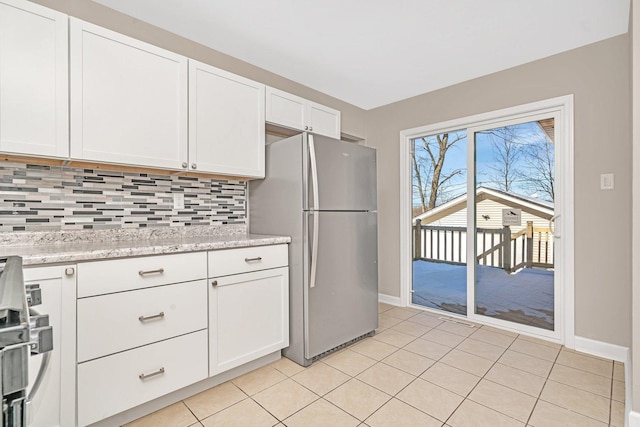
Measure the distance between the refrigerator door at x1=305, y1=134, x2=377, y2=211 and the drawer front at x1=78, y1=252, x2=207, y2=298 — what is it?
2.83 feet

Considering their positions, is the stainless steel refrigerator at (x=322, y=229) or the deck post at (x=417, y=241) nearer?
the stainless steel refrigerator at (x=322, y=229)

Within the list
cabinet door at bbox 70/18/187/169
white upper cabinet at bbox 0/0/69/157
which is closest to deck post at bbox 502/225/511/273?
cabinet door at bbox 70/18/187/169

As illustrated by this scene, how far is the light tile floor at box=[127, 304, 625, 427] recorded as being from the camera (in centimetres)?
169

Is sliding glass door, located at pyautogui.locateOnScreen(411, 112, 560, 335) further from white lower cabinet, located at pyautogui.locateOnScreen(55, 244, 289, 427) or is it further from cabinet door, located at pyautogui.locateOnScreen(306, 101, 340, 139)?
white lower cabinet, located at pyautogui.locateOnScreen(55, 244, 289, 427)

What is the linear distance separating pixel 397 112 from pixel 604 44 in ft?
6.02

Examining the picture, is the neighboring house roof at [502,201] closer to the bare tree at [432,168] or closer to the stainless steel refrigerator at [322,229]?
the bare tree at [432,168]

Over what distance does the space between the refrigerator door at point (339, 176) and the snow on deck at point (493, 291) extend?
1369 mm

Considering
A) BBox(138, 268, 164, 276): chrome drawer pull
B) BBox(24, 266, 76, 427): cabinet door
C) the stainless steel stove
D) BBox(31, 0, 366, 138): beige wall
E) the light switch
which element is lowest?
BBox(24, 266, 76, 427): cabinet door

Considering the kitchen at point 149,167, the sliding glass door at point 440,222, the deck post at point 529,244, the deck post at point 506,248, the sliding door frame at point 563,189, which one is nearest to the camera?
the kitchen at point 149,167

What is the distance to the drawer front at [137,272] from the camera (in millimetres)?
1502

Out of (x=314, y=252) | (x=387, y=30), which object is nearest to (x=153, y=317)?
(x=314, y=252)

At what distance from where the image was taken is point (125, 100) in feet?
6.11

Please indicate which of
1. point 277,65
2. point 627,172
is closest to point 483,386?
point 627,172

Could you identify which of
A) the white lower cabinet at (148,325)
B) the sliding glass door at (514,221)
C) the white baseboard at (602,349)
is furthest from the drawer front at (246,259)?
the white baseboard at (602,349)
